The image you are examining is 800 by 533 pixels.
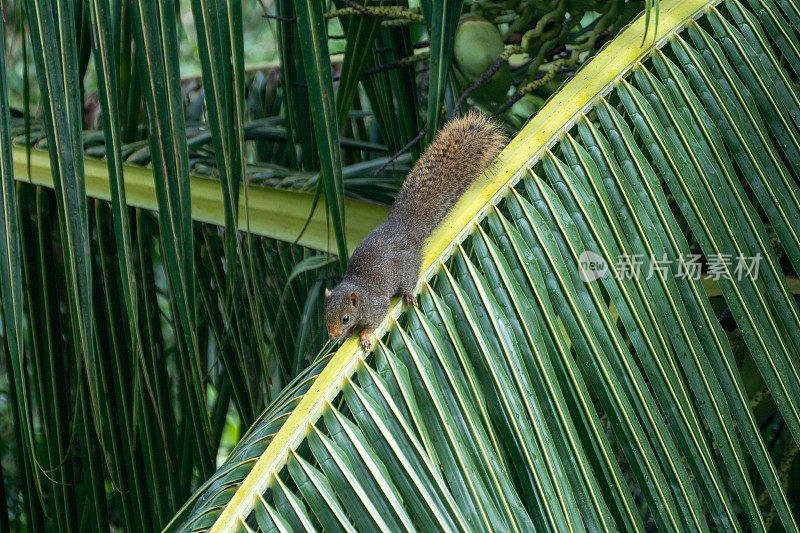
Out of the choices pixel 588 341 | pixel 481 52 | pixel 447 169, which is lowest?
pixel 588 341

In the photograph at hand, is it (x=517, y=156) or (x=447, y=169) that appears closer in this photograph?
(x=517, y=156)

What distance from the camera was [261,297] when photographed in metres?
1.57

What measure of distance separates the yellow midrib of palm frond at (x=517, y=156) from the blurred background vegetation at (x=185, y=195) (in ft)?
0.34

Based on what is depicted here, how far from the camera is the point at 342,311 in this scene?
1.39 meters

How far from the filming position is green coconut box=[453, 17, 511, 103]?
1223mm

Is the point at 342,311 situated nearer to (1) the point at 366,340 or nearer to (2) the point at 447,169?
(2) the point at 447,169

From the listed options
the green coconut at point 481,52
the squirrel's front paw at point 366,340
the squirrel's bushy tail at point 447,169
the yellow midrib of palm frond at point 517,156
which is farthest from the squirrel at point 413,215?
the squirrel's front paw at point 366,340

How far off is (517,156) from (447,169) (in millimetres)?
414

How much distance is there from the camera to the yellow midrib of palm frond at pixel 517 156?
0.78m

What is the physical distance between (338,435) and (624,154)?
0.52 m

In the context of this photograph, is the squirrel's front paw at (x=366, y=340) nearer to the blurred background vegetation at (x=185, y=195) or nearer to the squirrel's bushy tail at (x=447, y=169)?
the blurred background vegetation at (x=185, y=195)

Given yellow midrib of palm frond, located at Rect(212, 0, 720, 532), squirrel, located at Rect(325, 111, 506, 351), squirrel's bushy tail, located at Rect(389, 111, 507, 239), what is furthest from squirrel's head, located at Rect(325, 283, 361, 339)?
yellow midrib of palm frond, located at Rect(212, 0, 720, 532)

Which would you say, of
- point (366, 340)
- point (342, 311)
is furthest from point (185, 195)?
point (342, 311)

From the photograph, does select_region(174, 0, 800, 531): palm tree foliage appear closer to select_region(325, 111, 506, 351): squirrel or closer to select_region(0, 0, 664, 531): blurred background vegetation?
select_region(0, 0, 664, 531): blurred background vegetation
